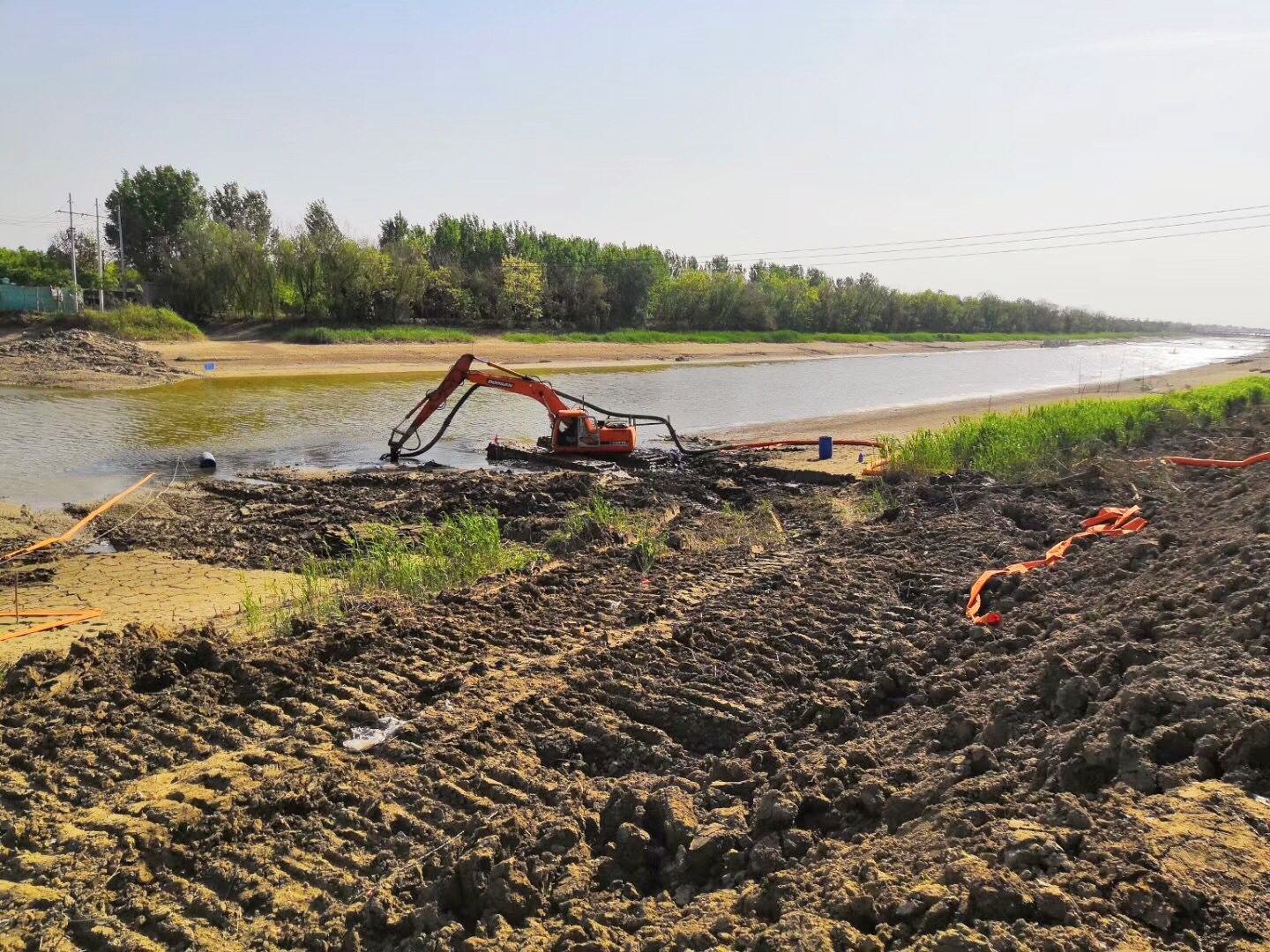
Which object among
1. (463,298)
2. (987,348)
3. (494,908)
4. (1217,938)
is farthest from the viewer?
(987,348)

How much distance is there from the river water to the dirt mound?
60.7 inches

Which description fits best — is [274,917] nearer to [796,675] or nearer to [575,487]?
[796,675]

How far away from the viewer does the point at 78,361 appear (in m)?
31.5

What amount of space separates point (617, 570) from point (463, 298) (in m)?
48.7

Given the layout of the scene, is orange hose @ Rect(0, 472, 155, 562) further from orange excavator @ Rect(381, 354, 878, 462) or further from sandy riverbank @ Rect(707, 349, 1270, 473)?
sandy riverbank @ Rect(707, 349, 1270, 473)

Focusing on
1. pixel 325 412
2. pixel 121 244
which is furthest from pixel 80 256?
pixel 325 412

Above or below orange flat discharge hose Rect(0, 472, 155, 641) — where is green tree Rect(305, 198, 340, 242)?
above

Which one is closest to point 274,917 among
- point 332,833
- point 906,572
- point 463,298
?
point 332,833

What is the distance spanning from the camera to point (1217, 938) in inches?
102

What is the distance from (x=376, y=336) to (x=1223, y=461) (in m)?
41.2

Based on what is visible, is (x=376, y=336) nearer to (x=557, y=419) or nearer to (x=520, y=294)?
(x=520, y=294)

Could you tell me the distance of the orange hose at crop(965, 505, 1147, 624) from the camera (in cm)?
689

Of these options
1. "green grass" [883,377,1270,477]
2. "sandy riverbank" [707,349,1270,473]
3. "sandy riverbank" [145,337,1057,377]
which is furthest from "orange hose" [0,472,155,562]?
"sandy riverbank" [145,337,1057,377]

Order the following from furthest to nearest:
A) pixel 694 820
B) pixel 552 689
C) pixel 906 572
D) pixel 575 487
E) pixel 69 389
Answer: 1. pixel 69 389
2. pixel 575 487
3. pixel 906 572
4. pixel 552 689
5. pixel 694 820
